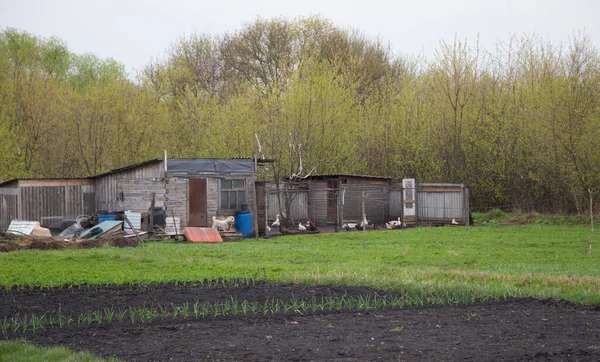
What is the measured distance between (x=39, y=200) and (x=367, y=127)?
18.9 m

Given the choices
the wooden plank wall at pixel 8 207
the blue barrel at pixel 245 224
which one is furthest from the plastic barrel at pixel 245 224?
the wooden plank wall at pixel 8 207

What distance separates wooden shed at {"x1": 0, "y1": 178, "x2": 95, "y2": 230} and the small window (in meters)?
6.47

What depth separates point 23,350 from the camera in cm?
768

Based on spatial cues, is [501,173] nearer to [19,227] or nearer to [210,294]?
[19,227]

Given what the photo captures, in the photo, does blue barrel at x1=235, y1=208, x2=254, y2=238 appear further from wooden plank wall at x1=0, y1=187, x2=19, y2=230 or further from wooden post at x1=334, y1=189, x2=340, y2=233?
wooden plank wall at x1=0, y1=187, x2=19, y2=230

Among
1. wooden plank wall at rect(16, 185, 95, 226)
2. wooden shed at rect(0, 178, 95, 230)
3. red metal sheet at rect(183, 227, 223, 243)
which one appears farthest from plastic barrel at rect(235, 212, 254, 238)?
wooden shed at rect(0, 178, 95, 230)

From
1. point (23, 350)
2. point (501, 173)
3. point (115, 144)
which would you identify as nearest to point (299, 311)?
point (23, 350)

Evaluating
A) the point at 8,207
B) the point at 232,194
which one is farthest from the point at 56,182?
the point at 232,194

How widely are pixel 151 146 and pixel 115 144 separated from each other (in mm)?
2090

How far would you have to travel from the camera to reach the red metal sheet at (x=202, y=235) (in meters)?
24.5

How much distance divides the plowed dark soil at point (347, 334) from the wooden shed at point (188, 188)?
15.6 meters

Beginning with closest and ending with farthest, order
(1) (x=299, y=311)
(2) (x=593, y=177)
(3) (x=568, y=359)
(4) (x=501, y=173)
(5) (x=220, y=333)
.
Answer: (3) (x=568, y=359) → (5) (x=220, y=333) → (1) (x=299, y=311) → (2) (x=593, y=177) → (4) (x=501, y=173)

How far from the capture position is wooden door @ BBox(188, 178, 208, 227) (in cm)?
2759

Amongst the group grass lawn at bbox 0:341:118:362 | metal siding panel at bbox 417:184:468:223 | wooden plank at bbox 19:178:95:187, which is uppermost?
wooden plank at bbox 19:178:95:187
